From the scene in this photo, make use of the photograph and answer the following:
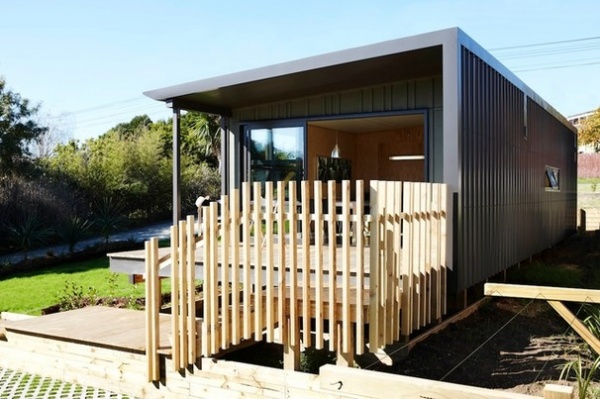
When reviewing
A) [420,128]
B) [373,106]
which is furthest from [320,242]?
[420,128]

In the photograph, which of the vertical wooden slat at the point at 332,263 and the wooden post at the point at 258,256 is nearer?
the vertical wooden slat at the point at 332,263

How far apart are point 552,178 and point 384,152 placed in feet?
12.8

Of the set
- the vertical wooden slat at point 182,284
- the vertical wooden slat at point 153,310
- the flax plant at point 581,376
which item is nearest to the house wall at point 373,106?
the flax plant at point 581,376

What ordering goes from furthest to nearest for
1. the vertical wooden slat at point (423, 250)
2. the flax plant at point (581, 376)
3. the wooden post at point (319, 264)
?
the vertical wooden slat at point (423, 250) → the wooden post at point (319, 264) → the flax plant at point (581, 376)

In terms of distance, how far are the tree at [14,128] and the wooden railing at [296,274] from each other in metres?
Result: 16.1

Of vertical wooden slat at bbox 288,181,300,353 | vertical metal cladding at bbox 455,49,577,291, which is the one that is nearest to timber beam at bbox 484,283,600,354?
vertical wooden slat at bbox 288,181,300,353

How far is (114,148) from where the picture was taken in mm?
23766

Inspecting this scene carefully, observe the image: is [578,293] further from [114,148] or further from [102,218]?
[114,148]

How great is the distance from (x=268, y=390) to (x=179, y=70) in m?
46.9

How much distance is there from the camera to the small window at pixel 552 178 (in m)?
12.2

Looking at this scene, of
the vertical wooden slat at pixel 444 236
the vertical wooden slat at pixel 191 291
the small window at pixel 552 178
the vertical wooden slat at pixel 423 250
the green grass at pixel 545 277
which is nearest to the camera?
the vertical wooden slat at pixel 191 291

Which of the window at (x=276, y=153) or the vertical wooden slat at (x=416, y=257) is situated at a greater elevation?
the window at (x=276, y=153)

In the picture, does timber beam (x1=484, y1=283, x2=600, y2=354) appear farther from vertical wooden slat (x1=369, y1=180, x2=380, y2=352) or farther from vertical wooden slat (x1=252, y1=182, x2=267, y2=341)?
vertical wooden slat (x1=252, y1=182, x2=267, y2=341)

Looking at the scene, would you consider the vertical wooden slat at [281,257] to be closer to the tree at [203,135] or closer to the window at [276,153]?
the window at [276,153]
